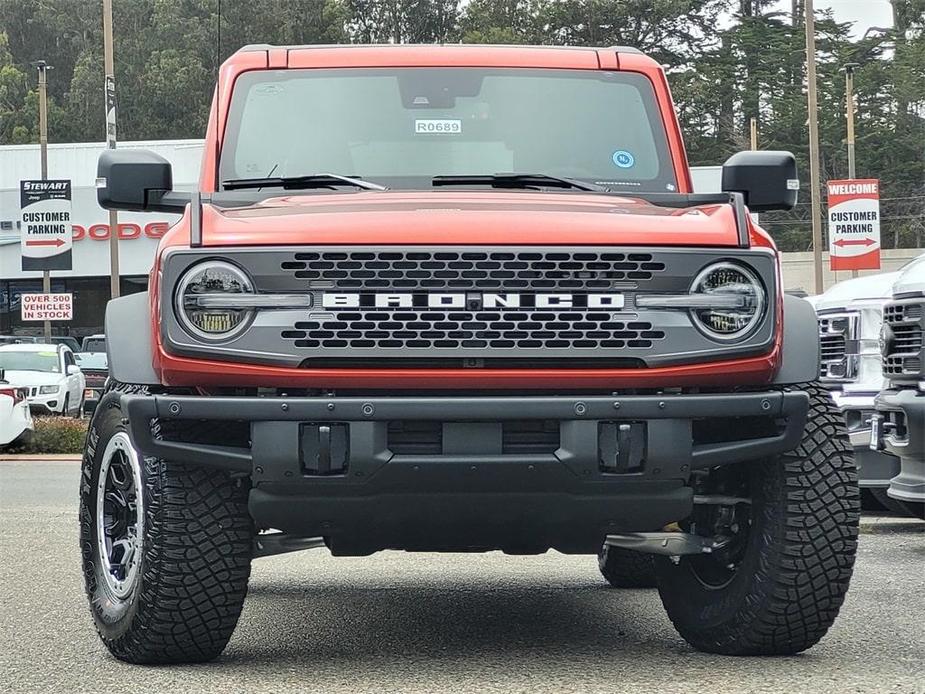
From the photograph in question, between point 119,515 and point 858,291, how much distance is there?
613 centimetres

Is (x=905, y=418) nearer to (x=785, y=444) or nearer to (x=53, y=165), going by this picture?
(x=785, y=444)

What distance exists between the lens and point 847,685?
16.5 ft

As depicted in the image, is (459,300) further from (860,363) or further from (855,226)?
(855,226)

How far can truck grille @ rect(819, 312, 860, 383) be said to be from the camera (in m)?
10.0

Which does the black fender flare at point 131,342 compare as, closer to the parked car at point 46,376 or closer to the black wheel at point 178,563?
the black wheel at point 178,563

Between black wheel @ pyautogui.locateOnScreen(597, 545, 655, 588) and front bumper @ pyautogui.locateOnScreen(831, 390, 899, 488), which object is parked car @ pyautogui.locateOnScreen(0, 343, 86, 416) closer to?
front bumper @ pyautogui.locateOnScreen(831, 390, 899, 488)

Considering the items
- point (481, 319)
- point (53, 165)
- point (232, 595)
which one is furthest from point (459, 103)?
point (53, 165)

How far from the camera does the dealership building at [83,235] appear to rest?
151 ft

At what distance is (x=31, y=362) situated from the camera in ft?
95.6

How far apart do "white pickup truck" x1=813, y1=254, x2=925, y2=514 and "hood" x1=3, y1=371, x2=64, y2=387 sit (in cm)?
2023

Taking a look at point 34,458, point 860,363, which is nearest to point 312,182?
point 860,363

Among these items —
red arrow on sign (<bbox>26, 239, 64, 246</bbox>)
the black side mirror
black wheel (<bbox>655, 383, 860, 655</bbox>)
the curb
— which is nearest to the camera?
black wheel (<bbox>655, 383, 860, 655</bbox>)

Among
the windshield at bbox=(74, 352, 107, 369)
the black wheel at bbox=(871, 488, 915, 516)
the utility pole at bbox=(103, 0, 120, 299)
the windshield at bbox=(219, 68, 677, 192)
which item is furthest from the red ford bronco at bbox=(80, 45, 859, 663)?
the windshield at bbox=(74, 352, 107, 369)

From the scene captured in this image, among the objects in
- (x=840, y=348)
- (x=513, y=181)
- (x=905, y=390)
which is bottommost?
(x=905, y=390)
